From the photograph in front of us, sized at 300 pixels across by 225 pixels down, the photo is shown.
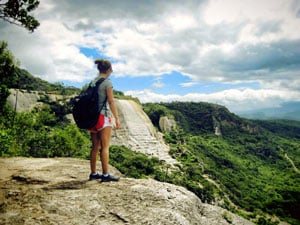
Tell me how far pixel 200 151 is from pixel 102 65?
7203 centimetres

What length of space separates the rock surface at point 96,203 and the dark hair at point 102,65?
8.90ft

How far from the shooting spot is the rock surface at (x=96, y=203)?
17.7ft

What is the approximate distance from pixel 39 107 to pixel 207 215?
51.0m

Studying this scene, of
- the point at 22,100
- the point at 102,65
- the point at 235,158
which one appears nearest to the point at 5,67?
the point at 102,65

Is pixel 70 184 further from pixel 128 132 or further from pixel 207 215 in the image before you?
pixel 128 132

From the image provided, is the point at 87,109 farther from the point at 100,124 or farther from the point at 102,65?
the point at 102,65

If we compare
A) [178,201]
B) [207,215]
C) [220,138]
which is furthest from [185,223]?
[220,138]

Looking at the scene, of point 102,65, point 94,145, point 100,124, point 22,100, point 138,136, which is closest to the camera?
point 100,124

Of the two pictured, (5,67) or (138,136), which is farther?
(138,136)

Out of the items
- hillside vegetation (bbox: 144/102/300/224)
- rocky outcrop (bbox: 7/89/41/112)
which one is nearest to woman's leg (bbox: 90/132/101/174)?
hillside vegetation (bbox: 144/102/300/224)

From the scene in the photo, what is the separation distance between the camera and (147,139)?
55.6m

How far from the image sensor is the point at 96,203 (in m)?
5.84

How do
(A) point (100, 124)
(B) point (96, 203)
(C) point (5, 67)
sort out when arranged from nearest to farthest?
(B) point (96, 203)
(A) point (100, 124)
(C) point (5, 67)

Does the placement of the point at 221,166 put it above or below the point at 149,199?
below
